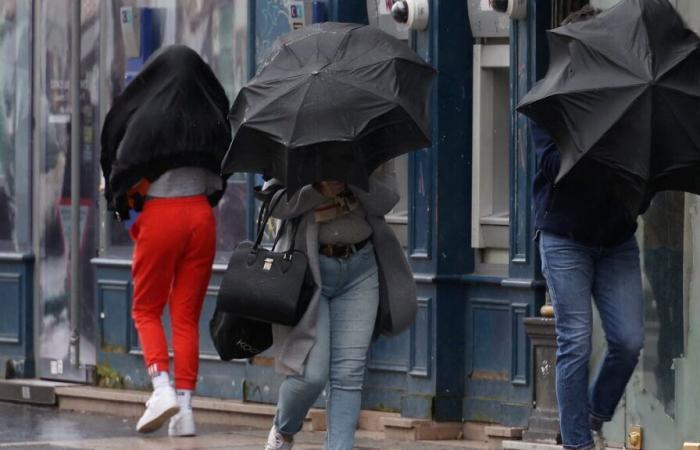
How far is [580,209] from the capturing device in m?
7.56

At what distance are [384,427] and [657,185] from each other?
348cm

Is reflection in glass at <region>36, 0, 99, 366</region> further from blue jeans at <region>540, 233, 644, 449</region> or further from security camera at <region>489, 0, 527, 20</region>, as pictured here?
blue jeans at <region>540, 233, 644, 449</region>

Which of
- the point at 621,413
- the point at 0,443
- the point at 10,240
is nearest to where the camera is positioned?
the point at 621,413

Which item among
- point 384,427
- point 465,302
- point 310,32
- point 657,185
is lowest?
point 384,427

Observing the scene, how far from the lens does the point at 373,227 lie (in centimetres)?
757

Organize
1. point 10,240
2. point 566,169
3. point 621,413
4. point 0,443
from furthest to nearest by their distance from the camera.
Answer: point 10,240 → point 0,443 → point 621,413 → point 566,169

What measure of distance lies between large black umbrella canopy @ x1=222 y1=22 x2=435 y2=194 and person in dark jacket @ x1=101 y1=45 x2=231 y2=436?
7.38ft

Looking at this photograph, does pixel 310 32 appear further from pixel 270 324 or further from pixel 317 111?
pixel 270 324

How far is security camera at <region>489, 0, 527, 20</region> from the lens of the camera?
9.77 meters

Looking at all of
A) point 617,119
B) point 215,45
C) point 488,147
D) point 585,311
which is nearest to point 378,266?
point 585,311

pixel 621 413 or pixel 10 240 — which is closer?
pixel 621 413

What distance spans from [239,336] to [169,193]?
2.26 m

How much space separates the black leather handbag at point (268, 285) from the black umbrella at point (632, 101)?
1033 mm

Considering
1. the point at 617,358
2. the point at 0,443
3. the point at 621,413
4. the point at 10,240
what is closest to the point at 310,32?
the point at 617,358
